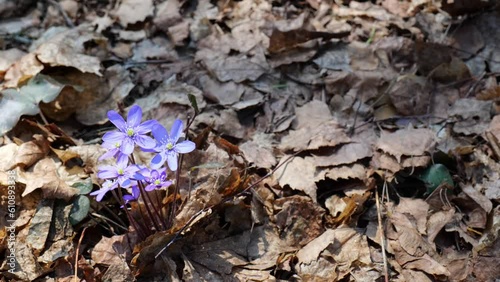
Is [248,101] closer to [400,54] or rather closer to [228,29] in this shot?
[228,29]

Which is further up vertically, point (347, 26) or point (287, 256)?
point (347, 26)

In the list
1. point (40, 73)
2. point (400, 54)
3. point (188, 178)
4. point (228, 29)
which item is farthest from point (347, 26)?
point (40, 73)

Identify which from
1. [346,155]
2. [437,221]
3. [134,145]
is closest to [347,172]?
[346,155]

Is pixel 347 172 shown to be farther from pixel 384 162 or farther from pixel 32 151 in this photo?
pixel 32 151

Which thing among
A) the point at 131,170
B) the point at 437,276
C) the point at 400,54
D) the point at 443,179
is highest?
the point at 131,170

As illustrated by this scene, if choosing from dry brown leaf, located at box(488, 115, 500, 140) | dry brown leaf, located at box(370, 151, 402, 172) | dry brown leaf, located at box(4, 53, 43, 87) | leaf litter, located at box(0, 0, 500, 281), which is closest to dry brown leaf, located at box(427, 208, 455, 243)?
leaf litter, located at box(0, 0, 500, 281)

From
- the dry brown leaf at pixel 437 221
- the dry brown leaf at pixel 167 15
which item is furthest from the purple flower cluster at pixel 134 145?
the dry brown leaf at pixel 167 15
